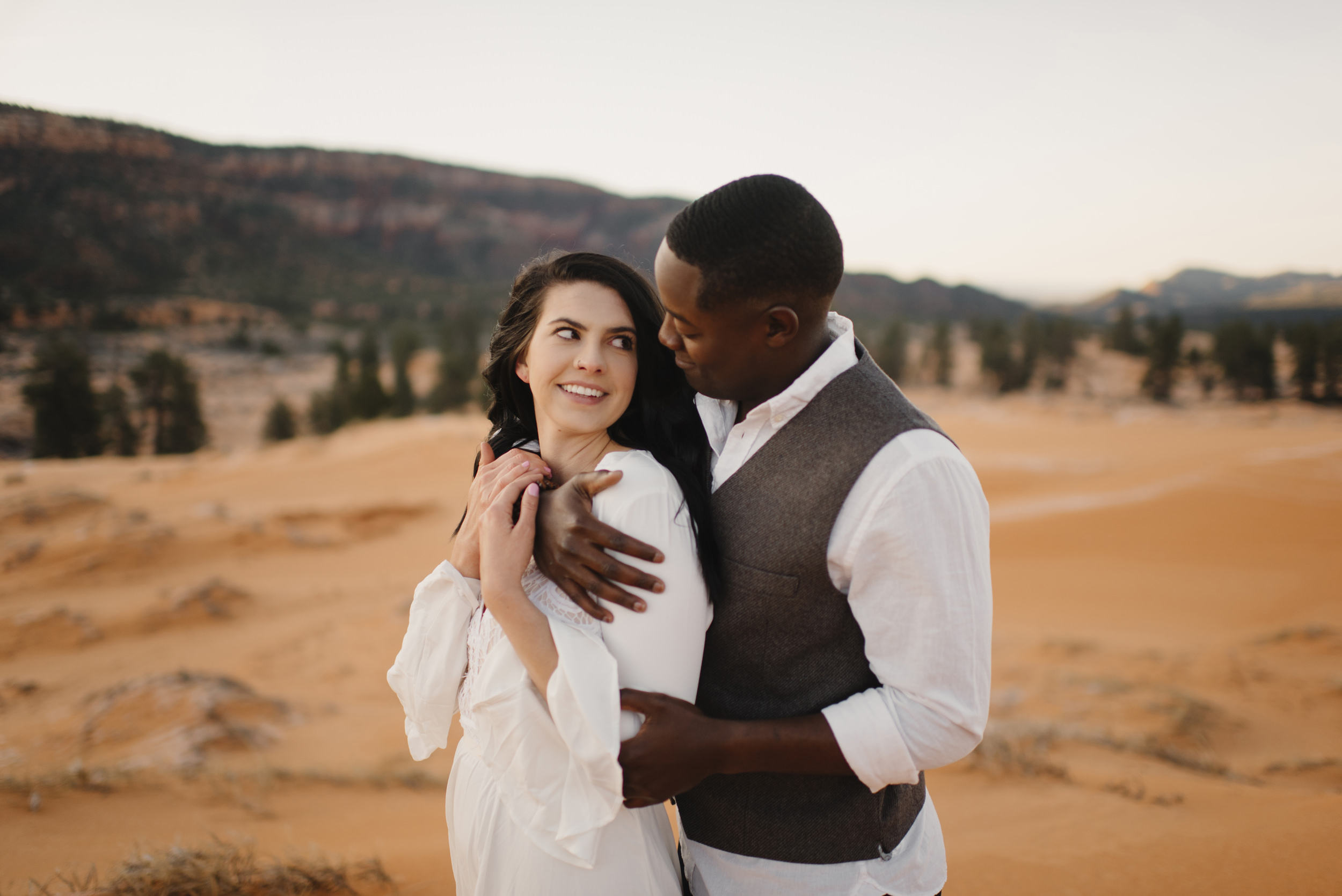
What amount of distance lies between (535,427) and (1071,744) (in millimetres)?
4537

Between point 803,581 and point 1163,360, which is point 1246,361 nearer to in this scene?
point 1163,360

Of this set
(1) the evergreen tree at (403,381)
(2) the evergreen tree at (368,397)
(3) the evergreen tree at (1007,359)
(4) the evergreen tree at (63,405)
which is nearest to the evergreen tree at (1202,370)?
(3) the evergreen tree at (1007,359)

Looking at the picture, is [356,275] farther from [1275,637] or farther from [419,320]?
[1275,637]

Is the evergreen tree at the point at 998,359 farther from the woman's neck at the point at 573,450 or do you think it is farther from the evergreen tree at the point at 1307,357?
the woman's neck at the point at 573,450

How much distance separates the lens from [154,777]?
401 centimetres

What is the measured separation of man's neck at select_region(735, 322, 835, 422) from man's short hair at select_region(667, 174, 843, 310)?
112 millimetres

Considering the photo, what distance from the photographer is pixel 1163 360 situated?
28031 mm

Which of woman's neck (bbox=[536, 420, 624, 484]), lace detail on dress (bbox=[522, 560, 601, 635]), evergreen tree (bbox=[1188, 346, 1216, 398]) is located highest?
evergreen tree (bbox=[1188, 346, 1216, 398])

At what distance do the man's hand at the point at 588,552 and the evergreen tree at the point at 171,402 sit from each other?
88.7 ft

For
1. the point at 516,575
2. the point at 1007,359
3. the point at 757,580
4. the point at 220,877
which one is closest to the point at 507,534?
the point at 516,575

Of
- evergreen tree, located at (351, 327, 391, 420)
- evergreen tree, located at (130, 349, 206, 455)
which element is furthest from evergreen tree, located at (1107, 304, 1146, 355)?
evergreen tree, located at (130, 349, 206, 455)

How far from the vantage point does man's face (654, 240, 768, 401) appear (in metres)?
1.47

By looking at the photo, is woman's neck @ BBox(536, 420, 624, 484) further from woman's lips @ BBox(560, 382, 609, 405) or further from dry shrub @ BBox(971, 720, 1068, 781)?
dry shrub @ BBox(971, 720, 1068, 781)

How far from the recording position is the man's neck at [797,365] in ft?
5.06
